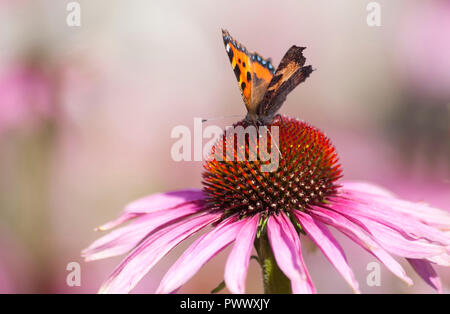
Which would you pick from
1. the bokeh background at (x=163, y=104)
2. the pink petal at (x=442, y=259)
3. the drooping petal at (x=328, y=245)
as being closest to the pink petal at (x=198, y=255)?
the drooping petal at (x=328, y=245)

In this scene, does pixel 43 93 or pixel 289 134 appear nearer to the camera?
pixel 289 134

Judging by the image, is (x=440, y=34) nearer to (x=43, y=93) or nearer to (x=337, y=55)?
(x=337, y=55)

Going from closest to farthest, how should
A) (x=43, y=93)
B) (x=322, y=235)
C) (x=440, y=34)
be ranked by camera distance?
(x=322, y=235) < (x=43, y=93) < (x=440, y=34)

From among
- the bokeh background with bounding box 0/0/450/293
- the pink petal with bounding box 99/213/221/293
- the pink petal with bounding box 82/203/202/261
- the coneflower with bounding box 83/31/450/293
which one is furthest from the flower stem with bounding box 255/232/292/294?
the bokeh background with bounding box 0/0/450/293

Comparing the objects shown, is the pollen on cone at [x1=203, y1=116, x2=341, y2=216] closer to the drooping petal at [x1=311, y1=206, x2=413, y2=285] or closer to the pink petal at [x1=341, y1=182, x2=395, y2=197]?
the drooping petal at [x1=311, y1=206, x2=413, y2=285]

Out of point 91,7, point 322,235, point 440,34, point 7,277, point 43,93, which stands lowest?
point 7,277

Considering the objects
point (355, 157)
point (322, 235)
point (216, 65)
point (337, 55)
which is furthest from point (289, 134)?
point (337, 55)
